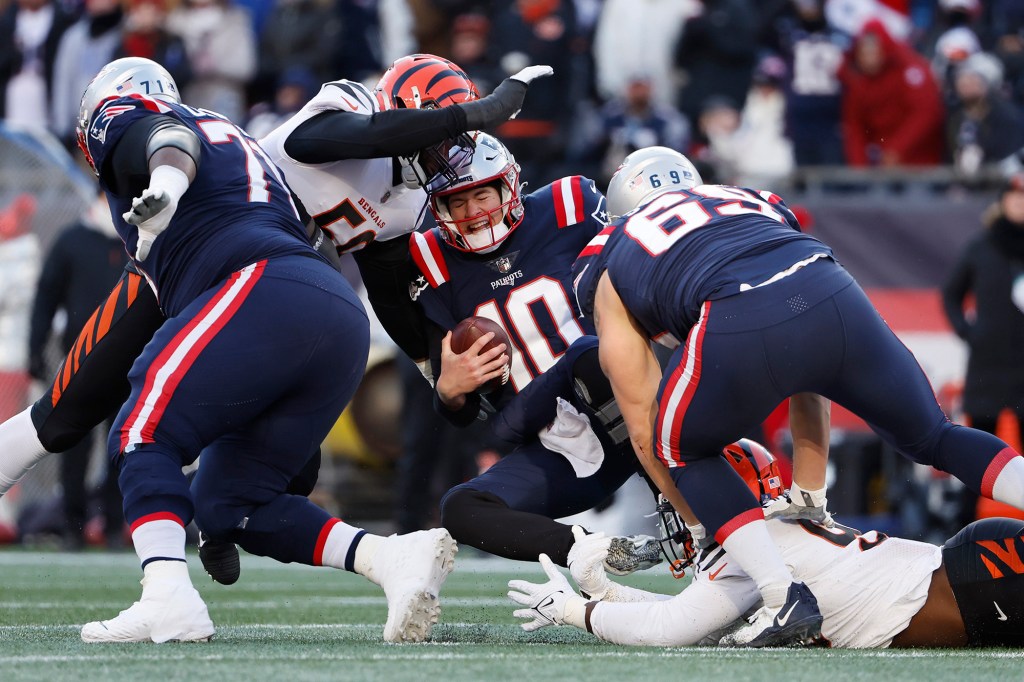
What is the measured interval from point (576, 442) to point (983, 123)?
17.9 ft

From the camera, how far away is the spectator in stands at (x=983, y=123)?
30.4 ft

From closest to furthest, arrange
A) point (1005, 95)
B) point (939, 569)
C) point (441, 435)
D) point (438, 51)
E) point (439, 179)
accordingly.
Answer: point (939, 569), point (439, 179), point (441, 435), point (1005, 95), point (438, 51)

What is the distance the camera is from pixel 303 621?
493 centimetres

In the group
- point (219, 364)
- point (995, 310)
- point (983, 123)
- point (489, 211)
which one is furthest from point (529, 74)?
point (983, 123)

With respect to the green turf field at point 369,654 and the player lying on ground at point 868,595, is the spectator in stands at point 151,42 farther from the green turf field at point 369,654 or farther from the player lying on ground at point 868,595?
the player lying on ground at point 868,595

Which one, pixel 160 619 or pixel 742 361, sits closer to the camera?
pixel 742 361

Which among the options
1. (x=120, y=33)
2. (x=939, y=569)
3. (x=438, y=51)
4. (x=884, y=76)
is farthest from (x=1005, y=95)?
(x=939, y=569)

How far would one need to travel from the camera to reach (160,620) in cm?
390

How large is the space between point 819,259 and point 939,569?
2.67 feet

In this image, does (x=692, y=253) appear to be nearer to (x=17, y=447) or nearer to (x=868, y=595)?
(x=868, y=595)

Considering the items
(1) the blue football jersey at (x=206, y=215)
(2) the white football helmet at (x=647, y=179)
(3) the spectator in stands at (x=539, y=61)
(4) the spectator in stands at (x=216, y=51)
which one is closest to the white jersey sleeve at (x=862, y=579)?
(2) the white football helmet at (x=647, y=179)

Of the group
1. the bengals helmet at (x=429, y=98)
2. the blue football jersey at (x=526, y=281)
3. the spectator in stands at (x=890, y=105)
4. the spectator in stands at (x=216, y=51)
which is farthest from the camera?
the spectator in stands at (x=216, y=51)

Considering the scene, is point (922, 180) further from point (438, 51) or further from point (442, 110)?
point (442, 110)

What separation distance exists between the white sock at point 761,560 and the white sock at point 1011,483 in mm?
570
